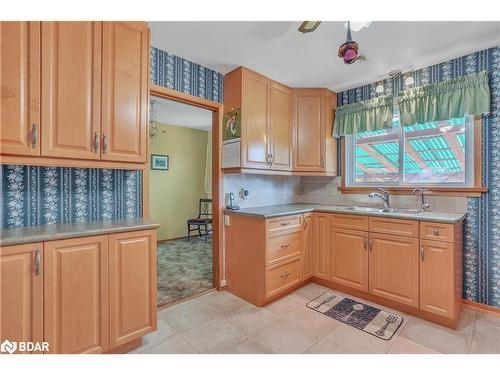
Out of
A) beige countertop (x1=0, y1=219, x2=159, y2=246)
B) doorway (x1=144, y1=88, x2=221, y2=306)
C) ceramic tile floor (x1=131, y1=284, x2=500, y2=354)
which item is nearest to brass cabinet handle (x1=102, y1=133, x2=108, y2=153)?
beige countertop (x1=0, y1=219, x2=159, y2=246)

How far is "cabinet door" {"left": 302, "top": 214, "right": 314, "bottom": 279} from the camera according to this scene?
8.77 ft

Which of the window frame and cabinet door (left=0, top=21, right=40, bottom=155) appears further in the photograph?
the window frame

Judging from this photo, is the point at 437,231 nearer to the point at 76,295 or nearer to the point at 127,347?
the point at 127,347

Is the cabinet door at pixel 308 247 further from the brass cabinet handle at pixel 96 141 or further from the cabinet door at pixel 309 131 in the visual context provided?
the brass cabinet handle at pixel 96 141

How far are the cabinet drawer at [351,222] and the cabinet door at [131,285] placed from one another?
5.98 feet

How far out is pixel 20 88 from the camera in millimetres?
1283

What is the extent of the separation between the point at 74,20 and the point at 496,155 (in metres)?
3.34

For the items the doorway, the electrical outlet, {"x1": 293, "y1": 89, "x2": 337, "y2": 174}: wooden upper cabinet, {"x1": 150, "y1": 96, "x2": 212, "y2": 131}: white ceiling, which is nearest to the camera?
{"x1": 293, "y1": 89, "x2": 337, "y2": 174}: wooden upper cabinet

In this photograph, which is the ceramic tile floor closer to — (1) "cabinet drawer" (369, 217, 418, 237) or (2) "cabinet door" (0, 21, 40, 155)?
(1) "cabinet drawer" (369, 217, 418, 237)

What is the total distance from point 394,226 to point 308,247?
0.90 metres

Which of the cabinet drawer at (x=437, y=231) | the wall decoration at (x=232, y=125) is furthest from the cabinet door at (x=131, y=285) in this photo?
the cabinet drawer at (x=437, y=231)

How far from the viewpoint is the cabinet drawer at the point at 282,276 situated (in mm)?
2303

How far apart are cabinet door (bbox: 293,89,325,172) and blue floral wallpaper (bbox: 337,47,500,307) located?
1307 mm

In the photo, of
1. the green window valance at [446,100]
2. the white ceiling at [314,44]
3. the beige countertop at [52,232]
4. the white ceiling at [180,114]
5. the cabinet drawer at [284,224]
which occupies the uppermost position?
the white ceiling at [180,114]
